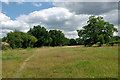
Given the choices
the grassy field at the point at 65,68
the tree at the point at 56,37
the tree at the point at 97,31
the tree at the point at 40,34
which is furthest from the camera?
the tree at the point at 56,37

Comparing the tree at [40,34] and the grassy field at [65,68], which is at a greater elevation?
the tree at [40,34]

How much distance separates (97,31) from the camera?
40.4 m

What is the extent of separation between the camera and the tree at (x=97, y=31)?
3856 cm

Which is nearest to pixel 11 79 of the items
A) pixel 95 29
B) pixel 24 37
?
pixel 95 29

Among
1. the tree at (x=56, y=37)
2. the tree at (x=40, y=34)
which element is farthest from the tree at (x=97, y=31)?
the tree at (x=56, y=37)

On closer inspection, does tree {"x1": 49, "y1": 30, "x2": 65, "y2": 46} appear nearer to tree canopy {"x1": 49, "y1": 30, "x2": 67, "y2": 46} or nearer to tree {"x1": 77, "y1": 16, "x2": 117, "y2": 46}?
tree canopy {"x1": 49, "y1": 30, "x2": 67, "y2": 46}

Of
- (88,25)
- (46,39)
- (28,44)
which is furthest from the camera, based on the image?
(46,39)

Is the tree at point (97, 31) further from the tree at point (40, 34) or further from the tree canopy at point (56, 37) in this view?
the tree canopy at point (56, 37)

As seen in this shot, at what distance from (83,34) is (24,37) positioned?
883 inches

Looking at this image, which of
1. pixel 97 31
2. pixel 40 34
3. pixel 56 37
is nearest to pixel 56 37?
pixel 56 37

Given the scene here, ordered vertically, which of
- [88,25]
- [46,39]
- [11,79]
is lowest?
[11,79]

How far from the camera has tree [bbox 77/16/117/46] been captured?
38562 mm

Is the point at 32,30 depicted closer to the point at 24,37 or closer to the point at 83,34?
the point at 24,37

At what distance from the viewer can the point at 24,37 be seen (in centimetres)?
4512
